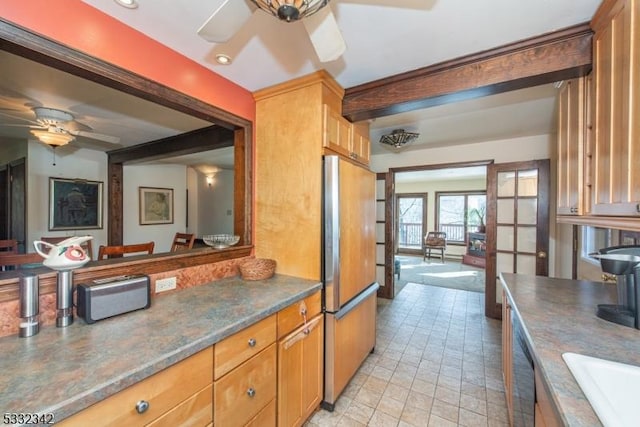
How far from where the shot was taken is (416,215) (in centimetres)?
873

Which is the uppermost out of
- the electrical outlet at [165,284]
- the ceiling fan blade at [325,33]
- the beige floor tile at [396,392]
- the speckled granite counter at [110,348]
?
the ceiling fan blade at [325,33]

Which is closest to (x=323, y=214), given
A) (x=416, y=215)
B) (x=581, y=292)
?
(x=581, y=292)

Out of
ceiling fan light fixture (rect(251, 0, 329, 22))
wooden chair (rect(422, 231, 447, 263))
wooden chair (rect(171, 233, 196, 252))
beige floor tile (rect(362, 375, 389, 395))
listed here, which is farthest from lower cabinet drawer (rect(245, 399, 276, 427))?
→ wooden chair (rect(422, 231, 447, 263))

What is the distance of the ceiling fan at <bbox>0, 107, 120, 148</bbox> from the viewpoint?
7.93 feet

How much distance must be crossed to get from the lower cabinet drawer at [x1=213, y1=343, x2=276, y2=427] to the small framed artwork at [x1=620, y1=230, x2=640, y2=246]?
2414 mm

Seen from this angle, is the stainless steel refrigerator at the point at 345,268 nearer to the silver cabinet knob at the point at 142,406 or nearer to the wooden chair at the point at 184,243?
the silver cabinet knob at the point at 142,406

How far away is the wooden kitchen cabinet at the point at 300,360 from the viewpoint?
1443mm

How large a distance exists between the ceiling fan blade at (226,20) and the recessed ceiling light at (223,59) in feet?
1.60

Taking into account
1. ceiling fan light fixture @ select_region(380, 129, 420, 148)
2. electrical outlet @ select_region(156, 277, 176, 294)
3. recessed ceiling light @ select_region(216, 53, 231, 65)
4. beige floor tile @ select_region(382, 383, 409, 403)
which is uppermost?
recessed ceiling light @ select_region(216, 53, 231, 65)

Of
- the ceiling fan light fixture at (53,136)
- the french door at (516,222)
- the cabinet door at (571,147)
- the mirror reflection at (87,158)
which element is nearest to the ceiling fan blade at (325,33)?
the cabinet door at (571,147)

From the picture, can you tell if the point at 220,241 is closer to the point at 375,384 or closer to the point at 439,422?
the point at 375,384

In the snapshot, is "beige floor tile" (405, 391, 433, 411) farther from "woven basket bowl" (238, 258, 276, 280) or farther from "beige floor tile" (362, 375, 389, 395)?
"woven basket bowl" (238, 258, 276, 280)

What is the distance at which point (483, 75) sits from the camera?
1583 mm

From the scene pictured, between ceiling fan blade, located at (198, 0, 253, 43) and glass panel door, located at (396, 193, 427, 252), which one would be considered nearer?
ceiling fan blade, located at (198, 0, 253, 43)
